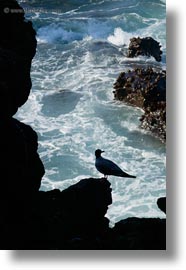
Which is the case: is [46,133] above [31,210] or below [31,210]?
above

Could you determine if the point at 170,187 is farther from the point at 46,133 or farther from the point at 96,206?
the point at 46,133

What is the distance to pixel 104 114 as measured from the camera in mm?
3467

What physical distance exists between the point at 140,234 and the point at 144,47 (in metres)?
1.19

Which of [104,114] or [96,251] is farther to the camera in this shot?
[104,114]

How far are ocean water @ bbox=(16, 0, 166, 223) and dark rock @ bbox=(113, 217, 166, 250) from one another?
0.15 ft

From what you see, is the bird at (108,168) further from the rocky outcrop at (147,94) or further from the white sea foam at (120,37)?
the white sea foam at (120,37)

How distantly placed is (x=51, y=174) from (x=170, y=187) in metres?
0.74

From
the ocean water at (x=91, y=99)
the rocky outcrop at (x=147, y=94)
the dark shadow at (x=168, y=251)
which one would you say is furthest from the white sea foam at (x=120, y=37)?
the dark shadow at (x=168, y=251)

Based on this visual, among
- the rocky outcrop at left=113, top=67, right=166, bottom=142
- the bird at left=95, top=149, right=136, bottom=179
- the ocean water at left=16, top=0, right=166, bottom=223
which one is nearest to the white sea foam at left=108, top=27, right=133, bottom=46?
the ocean water at left=16, top=0, right=166, bottom=223

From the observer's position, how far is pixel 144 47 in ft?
11.5

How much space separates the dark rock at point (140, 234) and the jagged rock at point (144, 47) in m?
1.02

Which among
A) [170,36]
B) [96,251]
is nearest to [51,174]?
[96,251]

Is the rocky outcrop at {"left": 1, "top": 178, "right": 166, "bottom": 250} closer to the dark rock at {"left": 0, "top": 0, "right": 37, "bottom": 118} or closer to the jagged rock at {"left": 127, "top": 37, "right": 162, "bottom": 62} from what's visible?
the dark rock at {"left": 0, "top": 0, "right": 37, "bottom": 118}

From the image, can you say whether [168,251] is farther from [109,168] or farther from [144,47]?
[144,47]
